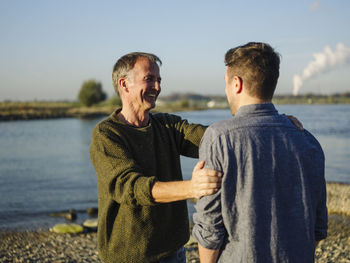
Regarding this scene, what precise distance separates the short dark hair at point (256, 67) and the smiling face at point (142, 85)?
3.57ft

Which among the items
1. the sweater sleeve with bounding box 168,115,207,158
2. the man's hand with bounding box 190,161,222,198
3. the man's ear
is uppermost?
the man's ear

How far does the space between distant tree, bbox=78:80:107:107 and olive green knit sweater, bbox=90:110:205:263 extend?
106726mm

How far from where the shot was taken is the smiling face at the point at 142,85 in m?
3.05

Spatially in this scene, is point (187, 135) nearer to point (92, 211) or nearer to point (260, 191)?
point (260, 191)

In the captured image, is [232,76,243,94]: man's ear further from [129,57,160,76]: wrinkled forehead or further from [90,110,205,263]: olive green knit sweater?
[129,57,160,76]: wrinkled forehead

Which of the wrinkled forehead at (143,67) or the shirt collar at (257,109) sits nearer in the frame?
the shirt collar at (257,109)

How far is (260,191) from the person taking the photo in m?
1.96

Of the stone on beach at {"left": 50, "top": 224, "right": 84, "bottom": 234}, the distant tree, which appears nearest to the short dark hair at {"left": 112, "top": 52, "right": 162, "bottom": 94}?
the stone on beach at {"left": 50, "top": 224, "right": 84, "bottom": 234}

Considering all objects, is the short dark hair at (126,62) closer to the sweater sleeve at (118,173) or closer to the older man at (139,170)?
the older man at (139,170)

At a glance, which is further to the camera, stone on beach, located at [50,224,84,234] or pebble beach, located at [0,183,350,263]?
stone on beach, located at [50,224,84,234]

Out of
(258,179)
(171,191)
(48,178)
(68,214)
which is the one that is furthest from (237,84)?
(48,178)

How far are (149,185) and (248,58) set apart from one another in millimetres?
1036

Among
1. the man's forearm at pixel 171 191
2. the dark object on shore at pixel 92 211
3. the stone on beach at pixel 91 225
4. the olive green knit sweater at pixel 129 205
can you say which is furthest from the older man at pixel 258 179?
the dark object on shore at pixel 92 211

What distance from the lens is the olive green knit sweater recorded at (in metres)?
2.60
